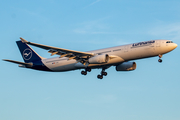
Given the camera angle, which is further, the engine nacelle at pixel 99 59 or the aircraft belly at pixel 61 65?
the aircraft belly at pixel 61 65

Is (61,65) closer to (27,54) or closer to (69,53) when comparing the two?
(69,53)

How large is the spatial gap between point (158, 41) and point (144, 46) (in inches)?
89.9

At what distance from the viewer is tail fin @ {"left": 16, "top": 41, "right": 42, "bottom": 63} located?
5589 cm

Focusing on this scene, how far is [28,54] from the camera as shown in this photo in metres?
56.8

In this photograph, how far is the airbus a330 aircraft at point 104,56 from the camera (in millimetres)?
45125

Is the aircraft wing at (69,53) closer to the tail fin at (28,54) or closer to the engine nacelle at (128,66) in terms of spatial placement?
the engine nacelle at (128,66)

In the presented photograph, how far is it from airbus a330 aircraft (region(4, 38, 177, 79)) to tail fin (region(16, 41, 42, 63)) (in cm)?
235

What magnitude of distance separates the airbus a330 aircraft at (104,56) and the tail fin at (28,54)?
7.71 feet

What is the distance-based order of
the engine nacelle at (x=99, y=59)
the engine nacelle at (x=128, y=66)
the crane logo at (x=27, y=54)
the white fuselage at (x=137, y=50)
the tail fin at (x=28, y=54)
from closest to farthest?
the white fuselage at (x=137, y=50), the engine nacelle at (x=99, y=59), the engine nacelle at (x=128, y=66), the tail fin at (x=28, y=54), the crane logo at (x=27, y=54)

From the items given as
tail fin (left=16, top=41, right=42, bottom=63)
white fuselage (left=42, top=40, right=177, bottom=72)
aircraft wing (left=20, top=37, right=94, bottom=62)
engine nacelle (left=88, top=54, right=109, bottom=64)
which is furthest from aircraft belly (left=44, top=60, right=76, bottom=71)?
engine nacelle (left=88, top=54, right=109, bottom=64)

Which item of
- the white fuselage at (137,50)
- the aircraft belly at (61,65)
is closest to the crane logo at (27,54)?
the aircraft belly at (61,65)

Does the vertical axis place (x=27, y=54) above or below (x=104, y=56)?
above

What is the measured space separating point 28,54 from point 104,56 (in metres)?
17.7

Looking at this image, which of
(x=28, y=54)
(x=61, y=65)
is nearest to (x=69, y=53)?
(x=61, y=65)
